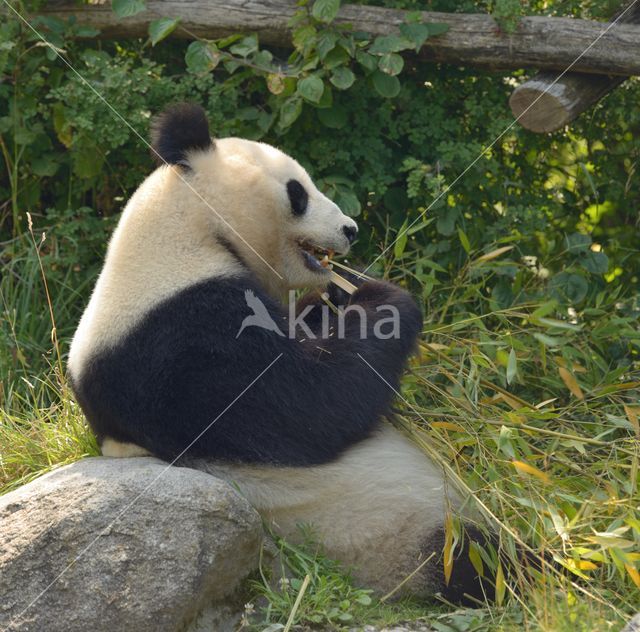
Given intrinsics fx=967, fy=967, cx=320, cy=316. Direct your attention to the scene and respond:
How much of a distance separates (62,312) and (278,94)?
1587mm

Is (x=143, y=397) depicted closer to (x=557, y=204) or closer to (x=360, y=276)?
(x=360, y=276)

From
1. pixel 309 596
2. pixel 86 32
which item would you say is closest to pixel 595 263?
pixel 309 596

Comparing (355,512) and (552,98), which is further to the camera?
(552,98)

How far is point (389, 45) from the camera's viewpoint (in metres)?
4.51

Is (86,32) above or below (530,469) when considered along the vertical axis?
above

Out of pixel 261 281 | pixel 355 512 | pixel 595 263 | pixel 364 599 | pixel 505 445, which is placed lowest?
pixel 364 599

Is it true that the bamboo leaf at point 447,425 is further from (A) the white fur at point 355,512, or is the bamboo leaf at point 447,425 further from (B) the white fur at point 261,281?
(A) the white fur at point 355,512

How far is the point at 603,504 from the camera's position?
10.1ft

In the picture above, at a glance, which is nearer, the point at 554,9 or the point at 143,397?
the point at 143,397

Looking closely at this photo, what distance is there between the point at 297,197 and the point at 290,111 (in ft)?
4.17

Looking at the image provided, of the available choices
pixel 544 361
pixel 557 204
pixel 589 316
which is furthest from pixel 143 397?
pixel 557 204

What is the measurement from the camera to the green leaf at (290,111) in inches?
179

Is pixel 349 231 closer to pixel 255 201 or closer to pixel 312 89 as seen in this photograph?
pixel 255 201

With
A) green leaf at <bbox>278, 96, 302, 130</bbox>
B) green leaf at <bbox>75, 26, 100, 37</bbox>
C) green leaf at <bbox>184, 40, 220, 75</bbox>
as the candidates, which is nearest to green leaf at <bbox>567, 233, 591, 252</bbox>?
green leaf at <bbox>278, 96, 302, 130</bbox>
